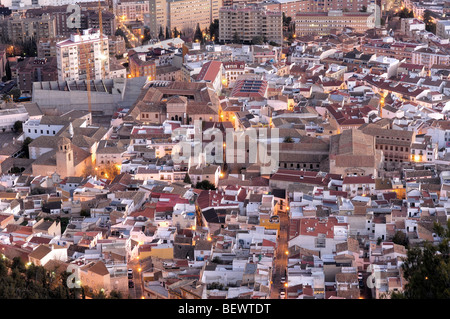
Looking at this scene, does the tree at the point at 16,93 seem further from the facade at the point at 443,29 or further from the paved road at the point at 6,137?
the facade at the point at 443,29

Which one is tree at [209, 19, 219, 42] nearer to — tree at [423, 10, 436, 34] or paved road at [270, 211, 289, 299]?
tree at [423, 10, 436, 34]

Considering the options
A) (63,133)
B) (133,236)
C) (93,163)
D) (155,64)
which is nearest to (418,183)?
(133,236)

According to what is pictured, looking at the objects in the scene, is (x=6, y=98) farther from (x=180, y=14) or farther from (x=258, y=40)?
(x=180, y=14)

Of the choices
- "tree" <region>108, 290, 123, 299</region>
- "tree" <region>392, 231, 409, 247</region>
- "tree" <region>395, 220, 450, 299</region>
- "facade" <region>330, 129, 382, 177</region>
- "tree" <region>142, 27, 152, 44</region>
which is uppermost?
"tree" <region>395, 220, 450, 299</region>

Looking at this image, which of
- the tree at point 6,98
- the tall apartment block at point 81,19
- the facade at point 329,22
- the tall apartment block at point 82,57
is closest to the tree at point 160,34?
the tall apartment block at point 81,19

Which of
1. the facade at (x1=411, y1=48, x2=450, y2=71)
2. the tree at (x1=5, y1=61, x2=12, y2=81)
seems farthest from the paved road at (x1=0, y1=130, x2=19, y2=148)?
the facade at (x1=411, y1=48, x2=450, y2=71)

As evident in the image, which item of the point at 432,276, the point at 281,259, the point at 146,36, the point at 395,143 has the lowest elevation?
the point at 281,259

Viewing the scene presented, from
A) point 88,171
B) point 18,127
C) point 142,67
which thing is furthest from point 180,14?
point 88,171
